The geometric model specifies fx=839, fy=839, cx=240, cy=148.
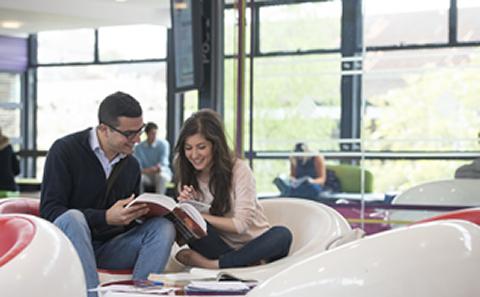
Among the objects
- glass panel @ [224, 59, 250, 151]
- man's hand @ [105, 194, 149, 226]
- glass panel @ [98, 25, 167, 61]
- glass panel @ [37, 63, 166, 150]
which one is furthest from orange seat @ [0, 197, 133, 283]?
glass panel @ [98, 25, 167, 61]

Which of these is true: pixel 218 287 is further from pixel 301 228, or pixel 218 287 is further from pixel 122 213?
pixel 301 228

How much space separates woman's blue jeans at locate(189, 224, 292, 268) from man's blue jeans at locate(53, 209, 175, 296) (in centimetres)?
27

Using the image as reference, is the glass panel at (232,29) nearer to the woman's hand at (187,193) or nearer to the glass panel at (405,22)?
the glass panel at (405,22)

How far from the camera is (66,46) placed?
13.1m

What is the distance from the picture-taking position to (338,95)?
A: 5.48 metres

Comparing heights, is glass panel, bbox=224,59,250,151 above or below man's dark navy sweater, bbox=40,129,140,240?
above

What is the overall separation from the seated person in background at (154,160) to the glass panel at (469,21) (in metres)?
6.02

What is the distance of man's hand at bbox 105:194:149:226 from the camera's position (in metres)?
3.48

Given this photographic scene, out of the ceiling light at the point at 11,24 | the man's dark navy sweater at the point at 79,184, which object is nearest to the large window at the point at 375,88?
the man's dark navy sweater at the point at 79,184

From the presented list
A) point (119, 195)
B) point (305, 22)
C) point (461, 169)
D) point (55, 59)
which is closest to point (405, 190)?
point (461, 169)

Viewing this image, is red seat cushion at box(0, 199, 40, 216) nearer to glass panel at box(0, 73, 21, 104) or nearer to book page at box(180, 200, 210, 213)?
book page at box(180, 200, 210, 213)

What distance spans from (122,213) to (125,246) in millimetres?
276

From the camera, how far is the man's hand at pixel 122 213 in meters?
3.48

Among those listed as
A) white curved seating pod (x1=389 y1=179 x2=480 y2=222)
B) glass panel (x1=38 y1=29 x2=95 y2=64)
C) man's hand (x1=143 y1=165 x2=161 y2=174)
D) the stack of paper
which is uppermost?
glass panel (x1=38 y1=29 x2=95 y2=64)
